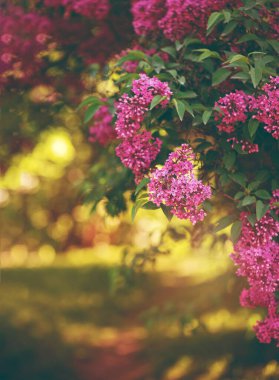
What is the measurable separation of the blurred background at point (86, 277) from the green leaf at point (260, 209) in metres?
1.07

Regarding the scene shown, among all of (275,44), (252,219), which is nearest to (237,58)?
(275,44)

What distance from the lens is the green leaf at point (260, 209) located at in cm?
198

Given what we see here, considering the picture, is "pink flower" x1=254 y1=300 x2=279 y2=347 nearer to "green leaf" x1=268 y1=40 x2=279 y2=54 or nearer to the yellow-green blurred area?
the yellow-green blurred area

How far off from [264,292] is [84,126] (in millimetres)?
1859

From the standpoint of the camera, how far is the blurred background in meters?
3.47

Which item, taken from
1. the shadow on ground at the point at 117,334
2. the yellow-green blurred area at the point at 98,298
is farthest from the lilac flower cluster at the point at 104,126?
the shadow on ground at the point at 117,334

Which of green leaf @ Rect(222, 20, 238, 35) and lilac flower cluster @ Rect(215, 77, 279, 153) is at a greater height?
green leaf @ Rect(222, 20, 238, 35)

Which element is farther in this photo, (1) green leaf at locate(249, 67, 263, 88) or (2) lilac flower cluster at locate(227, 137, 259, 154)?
(2) lilac flower cluster at locate(227, 137, 259, 154)

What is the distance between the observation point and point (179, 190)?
6.26 feet

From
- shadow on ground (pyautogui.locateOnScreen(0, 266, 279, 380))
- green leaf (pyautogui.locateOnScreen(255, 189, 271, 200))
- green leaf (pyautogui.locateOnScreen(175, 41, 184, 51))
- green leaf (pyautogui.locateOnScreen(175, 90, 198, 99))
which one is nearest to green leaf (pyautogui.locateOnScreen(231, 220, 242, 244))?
green leaf (pyautogui.locateOnScreen(255, 189, 271, 200))

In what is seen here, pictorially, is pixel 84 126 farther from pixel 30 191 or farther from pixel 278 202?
pixel 30 191

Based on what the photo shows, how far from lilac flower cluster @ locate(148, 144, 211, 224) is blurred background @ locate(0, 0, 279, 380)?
1146 millimetres

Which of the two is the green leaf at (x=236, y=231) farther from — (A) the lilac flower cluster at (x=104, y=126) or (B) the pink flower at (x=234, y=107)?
(A) the lilac flower cluster at (x=104, y=126)

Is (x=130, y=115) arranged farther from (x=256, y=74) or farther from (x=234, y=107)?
(x=256, y=74)
